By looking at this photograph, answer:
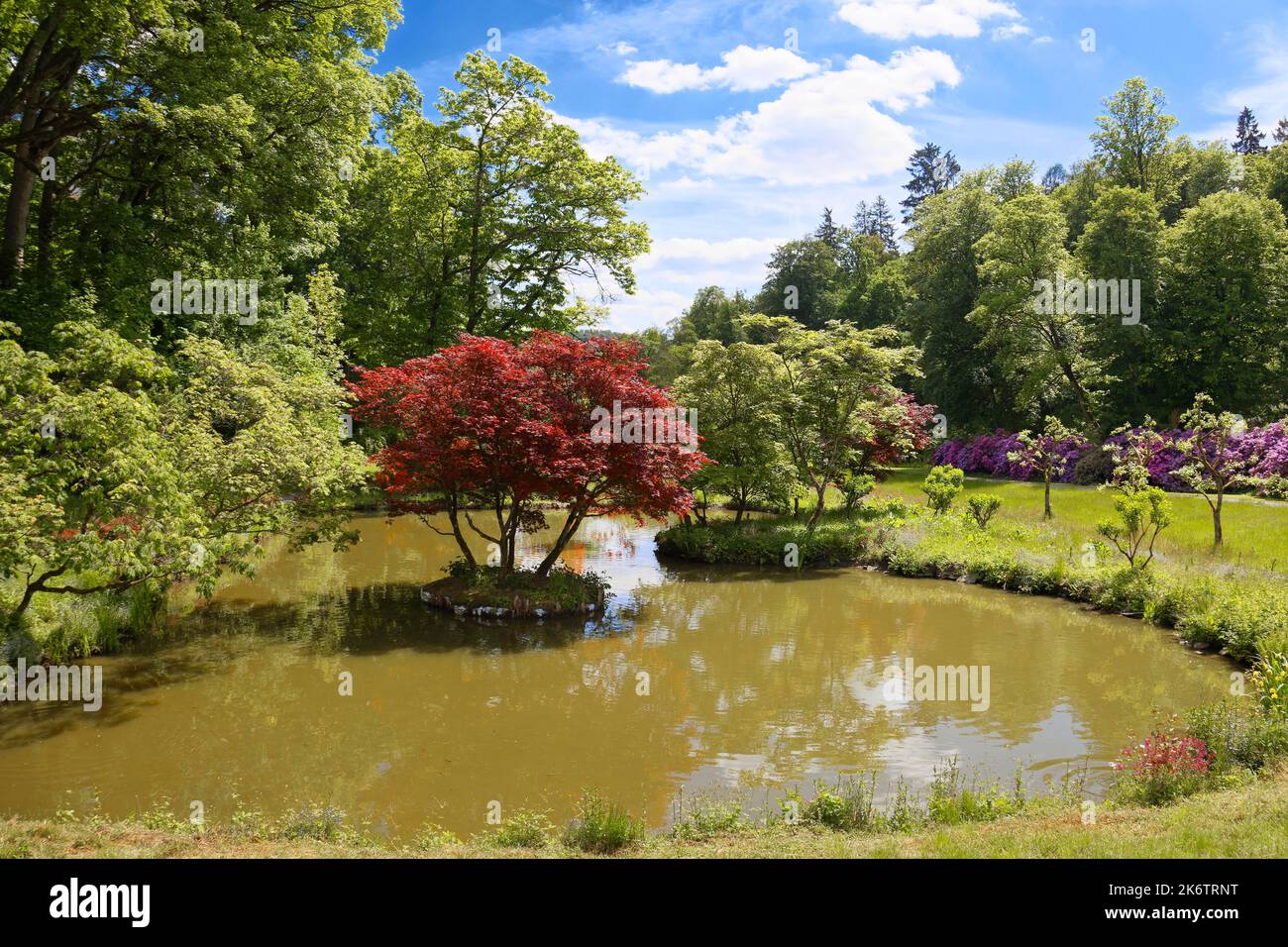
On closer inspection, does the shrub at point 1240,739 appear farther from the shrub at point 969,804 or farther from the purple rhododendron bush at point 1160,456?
the purple rhododendron bush at point 1160,456

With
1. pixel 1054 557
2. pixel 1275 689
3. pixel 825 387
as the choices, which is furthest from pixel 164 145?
pixel 1054 557

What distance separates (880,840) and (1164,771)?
9.92 feet

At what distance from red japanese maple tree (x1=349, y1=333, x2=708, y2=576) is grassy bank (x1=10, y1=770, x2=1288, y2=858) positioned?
8120mm

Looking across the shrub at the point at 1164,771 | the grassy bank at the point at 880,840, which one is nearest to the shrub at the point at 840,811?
the grassy bank at the point at 880,840

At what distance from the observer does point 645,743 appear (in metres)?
9.07

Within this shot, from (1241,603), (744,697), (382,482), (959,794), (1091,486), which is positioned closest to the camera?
(959,794)

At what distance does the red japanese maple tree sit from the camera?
45.7 feet

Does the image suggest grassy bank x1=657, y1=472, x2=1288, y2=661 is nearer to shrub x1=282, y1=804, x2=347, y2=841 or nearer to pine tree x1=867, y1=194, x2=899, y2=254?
shrub x1=282, y1=804, x2=347, y2=841

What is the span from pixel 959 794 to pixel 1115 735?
10.8 ft

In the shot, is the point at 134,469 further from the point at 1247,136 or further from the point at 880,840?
the point at 1247,136
